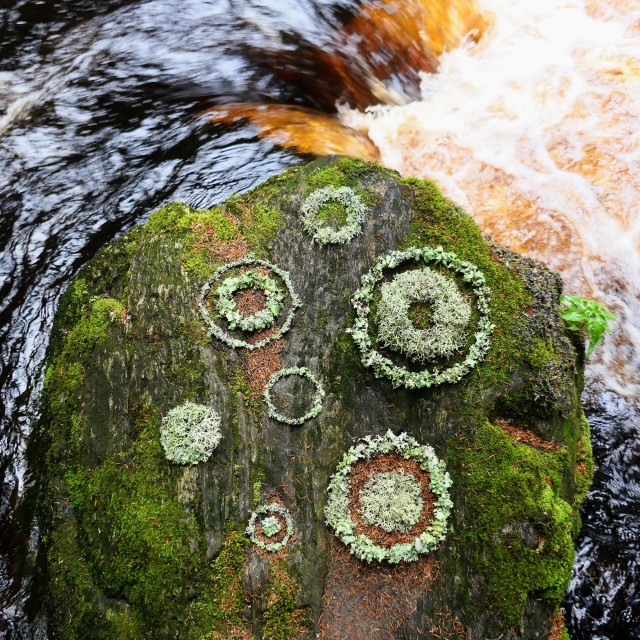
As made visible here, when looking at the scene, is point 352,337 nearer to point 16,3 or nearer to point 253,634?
point 253,634

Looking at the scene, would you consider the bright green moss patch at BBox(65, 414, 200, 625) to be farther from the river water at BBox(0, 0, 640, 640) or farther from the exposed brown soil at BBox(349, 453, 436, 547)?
the exposed brown soil at BBox(349, 453, 436, 547)

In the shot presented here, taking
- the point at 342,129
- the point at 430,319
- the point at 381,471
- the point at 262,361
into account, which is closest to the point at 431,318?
the point at 430,319

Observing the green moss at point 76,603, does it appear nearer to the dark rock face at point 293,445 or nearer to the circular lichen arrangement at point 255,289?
the dark rock face at point 293,445

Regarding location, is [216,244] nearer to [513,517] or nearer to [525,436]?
[525,436]

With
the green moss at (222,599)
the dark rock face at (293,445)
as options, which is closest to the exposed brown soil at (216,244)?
the dark rock face at (293,445)

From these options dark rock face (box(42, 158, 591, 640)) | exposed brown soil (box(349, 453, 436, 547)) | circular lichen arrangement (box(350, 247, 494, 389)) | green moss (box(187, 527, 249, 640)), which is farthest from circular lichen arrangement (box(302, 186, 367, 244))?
green moss (box(187, 527, 249, 640))

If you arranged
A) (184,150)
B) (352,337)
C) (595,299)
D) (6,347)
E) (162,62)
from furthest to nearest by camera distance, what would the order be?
(162,62) < (184,150) < (595,299) < (6,347) < (352,337)

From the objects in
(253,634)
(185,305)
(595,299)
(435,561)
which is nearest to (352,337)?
(185,305)
